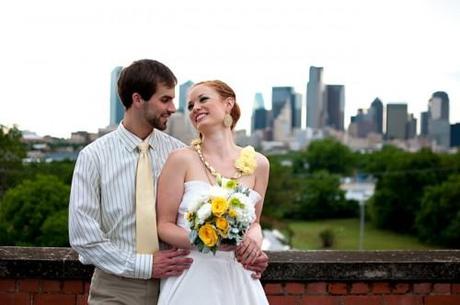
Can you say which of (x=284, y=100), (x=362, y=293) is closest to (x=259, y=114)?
(x=284, y=100)

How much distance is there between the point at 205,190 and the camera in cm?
304

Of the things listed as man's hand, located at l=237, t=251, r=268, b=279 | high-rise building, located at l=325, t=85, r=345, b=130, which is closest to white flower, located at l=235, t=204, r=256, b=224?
man's hand, located at l=237, t=251, r=268, b=279

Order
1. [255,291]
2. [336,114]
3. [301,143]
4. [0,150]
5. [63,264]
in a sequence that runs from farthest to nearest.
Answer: [336,114], [301,143], [0,150], [63,264], [255,291]

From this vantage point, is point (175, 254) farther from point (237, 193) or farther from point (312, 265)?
point (312, 265)

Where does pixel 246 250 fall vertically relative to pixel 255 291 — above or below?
above

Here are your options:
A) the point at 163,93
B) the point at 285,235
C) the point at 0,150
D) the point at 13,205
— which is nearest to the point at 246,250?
the point at 163,93

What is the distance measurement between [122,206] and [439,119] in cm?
12290

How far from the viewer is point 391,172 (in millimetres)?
88938

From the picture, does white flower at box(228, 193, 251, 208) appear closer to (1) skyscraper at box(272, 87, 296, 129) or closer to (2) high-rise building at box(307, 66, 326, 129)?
(2) high-rise building at box(307, 66, 326, 129)

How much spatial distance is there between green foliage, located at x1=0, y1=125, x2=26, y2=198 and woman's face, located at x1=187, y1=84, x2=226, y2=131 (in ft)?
207

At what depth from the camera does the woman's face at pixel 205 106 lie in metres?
3.16

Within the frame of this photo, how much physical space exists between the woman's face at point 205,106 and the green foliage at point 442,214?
75.4m

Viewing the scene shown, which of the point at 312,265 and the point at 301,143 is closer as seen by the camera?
the point at 312,265

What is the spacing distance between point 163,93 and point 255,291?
90cm
